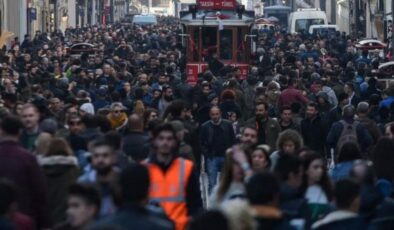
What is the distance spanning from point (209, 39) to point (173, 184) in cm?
2943

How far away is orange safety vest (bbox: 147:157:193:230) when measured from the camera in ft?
35.9

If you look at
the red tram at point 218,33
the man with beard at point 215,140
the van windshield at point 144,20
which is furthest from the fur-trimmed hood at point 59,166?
the van windshield at point 144,20

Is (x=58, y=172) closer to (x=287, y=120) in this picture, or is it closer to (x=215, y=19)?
(x=287, y=120)

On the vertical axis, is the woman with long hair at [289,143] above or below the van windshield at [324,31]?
above

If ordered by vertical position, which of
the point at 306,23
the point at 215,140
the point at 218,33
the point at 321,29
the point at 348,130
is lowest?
the point at 215,140

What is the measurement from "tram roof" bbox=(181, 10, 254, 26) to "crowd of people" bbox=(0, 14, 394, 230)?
12.6 metres

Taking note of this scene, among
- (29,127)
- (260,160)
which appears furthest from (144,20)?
(260,160)

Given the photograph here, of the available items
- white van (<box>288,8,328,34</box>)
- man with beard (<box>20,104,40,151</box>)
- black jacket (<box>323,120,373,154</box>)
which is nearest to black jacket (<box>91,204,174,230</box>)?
man with beard (<box>20,104,40,151</box>)

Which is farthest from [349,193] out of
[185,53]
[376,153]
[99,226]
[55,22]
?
[55,22]

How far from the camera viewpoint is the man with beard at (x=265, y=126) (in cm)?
1856

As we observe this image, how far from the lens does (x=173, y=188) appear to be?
1098 centimetres

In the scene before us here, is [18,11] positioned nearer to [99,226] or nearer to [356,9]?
[356,9]

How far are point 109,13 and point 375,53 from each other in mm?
83517

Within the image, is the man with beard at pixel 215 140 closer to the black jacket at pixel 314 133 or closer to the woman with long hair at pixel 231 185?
the black jacket at pixel 314 133
